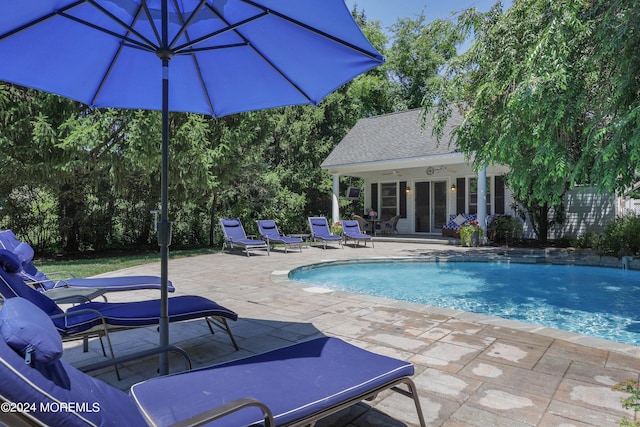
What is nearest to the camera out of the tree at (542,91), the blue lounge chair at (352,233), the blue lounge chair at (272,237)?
the tree at (542,91)

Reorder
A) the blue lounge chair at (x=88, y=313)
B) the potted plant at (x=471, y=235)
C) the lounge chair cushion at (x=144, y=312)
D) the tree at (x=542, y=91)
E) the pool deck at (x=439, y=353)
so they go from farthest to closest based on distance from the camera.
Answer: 1. the potted plant at (x=471, y=235)
2. the tree at (x=542, y=91)
3. the lounge chair cushion at (x=144, y=312)
4. the blue lounge chair at (x=88, y=313)
5. the pool deck at (x=439, y=353)

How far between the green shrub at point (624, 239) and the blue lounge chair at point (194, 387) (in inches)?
422

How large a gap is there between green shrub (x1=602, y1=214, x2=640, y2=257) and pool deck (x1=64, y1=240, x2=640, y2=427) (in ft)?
27.3

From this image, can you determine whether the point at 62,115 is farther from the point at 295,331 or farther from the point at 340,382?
the point at 340,382

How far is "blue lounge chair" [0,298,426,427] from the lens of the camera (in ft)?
4.00

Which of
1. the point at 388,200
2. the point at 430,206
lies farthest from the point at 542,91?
the point at 388,200

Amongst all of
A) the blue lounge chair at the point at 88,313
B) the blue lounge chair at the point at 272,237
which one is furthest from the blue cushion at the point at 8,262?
the blue lounge chair at the point at 272,237

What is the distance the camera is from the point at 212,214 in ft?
50.3

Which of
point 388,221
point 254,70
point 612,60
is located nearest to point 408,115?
point 388,221

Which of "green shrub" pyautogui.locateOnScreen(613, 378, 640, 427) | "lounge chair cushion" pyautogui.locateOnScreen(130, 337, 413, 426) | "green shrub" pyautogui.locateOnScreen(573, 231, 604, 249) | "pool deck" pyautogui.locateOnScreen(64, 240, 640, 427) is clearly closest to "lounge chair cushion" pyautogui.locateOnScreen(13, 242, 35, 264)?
"pool deck" pyautogui.locateOnScreen(64, 240, 640, 427)

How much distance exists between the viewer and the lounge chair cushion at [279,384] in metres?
1.73

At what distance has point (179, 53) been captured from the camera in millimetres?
2971

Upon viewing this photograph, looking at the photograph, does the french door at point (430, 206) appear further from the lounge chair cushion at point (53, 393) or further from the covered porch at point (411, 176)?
the lounge chair cushion at point (53, 393)

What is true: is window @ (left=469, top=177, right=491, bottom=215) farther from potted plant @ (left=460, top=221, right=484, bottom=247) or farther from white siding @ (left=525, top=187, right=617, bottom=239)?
potted plant @ (left=460, top=221, right=484, bottom=247)
